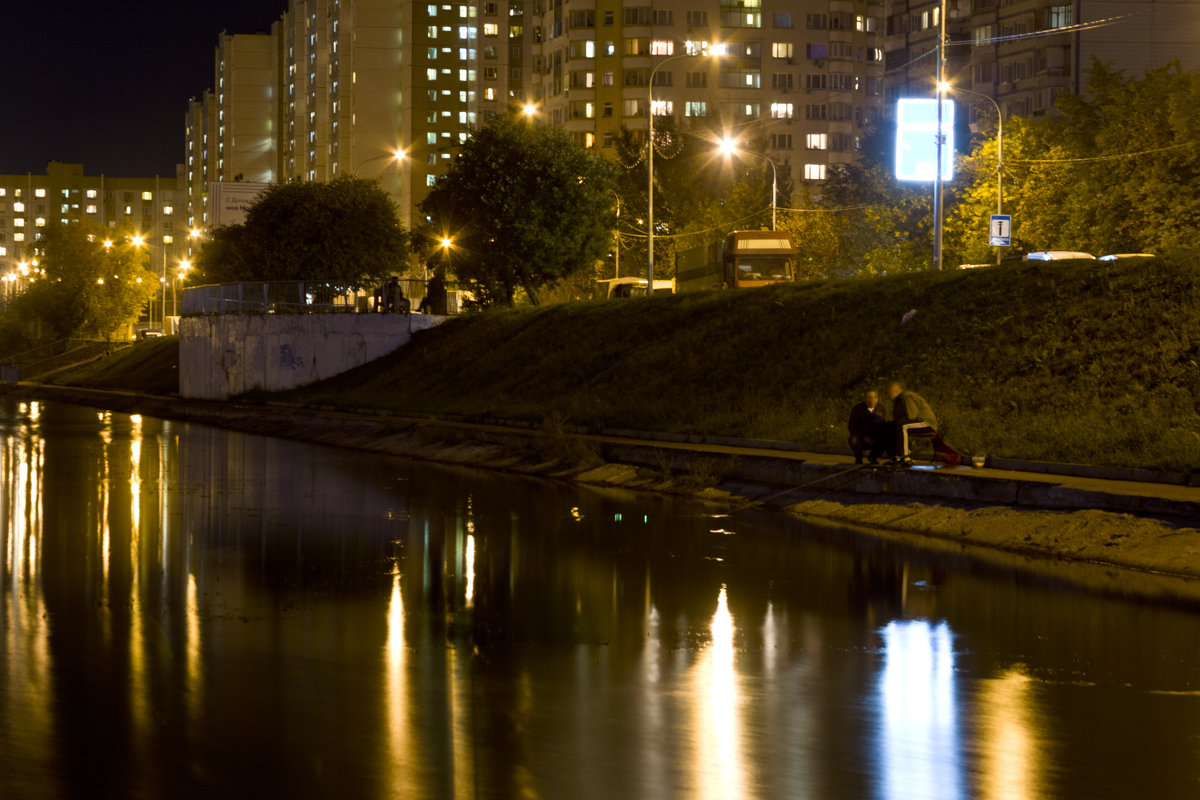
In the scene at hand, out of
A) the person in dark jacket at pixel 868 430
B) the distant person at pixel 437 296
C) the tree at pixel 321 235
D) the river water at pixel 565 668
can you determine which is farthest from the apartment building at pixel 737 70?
the river water at pixel 565 668

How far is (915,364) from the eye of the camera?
2880 centimetres

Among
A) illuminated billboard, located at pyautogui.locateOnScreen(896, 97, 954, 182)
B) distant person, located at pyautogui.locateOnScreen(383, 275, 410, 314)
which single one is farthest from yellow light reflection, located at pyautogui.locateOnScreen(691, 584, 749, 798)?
distant person, located at pyautogui.locateOnScreen(383, 275, 410, 314)

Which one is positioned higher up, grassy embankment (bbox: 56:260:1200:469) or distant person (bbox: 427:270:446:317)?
distant person (bbox: 427:270:446:317)

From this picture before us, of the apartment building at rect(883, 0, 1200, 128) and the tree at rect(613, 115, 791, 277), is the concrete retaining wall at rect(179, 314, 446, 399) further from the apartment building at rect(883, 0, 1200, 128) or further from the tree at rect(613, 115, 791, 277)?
the apartment building at rect(883, 0, 1200, 128)

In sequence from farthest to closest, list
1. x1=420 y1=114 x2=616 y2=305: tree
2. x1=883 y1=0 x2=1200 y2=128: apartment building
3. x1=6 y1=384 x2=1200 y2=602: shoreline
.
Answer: x1=883 y1=0 x2=1200 y2=128: apartment building → x1=420 y1=114 x2=616 y2=305: tree → x1=6 y1=384 x2=1200 y2=602: shoreline

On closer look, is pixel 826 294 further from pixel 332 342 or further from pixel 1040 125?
pixel 1040 125

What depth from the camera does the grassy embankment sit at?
22781 millimetres

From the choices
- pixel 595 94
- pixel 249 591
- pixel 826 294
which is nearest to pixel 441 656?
pixel 249 591

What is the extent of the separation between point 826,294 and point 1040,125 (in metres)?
40.6

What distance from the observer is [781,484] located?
2114 cm

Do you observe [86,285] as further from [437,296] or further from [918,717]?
[918,717]

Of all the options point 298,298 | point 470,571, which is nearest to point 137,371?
point 298,298

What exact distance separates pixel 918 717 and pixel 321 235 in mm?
72045

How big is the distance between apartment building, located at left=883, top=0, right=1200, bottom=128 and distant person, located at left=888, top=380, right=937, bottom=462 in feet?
243
